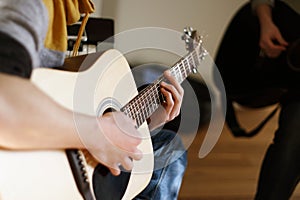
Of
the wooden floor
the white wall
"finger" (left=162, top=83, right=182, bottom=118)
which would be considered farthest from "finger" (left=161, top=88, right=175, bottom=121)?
the wooden floor

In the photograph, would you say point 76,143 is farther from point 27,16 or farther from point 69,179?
point 27,16

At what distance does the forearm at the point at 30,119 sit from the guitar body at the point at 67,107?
0.07ft

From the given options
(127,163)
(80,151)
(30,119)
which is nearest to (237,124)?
(127,163)

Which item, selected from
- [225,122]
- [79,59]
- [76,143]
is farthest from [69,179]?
[225,122]

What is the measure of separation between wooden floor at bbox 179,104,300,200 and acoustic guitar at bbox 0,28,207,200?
1.43 ft

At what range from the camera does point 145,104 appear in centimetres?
76

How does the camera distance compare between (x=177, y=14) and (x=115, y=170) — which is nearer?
(x=115, y=170)

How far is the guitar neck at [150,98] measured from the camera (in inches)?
28.5

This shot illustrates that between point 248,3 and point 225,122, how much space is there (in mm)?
342

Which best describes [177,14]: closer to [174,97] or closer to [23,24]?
[174,97]

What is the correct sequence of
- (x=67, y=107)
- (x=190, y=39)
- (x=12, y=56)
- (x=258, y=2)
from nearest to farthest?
(x=12, y=56), (x=67, y=107), (x=190, y=39), (x=258, y=2)

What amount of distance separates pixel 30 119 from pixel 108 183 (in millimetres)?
223

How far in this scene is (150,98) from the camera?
77 centimetres

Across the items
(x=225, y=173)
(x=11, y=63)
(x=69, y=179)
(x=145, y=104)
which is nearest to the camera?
(x=11, y=63)
